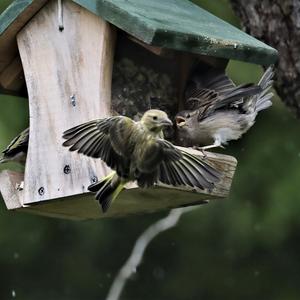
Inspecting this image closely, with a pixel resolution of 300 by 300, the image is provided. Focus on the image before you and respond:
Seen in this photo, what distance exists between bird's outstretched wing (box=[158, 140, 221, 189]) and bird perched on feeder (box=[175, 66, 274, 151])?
0.35 metres

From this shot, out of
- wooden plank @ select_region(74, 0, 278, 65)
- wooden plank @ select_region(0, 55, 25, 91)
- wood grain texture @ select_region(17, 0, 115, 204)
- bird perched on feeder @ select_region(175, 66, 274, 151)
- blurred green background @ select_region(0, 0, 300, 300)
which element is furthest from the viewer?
blurred green background @ select_region(0, 0, 300, 300)

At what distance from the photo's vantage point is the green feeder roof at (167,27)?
600cm

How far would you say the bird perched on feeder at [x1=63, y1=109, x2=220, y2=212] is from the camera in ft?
19.8

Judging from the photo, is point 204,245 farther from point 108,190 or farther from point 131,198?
point 108,190

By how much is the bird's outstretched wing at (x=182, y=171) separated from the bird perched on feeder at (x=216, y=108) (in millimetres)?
350

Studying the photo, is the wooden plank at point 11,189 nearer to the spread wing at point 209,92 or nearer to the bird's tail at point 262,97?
the spread wing at point 209,92

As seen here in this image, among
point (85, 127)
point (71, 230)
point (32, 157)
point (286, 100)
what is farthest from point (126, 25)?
point (71, 230)

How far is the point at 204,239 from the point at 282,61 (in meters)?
4.18

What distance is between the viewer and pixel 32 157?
21.6 feet

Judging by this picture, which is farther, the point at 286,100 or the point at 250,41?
the point at 286,100

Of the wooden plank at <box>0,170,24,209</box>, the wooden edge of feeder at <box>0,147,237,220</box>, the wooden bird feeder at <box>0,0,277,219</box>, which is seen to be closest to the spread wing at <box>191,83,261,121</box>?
the wooden bird feeder at <box>0,0,277,219</box>

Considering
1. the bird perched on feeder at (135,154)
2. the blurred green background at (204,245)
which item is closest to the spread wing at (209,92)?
the bird perched on feeder at (135,154)

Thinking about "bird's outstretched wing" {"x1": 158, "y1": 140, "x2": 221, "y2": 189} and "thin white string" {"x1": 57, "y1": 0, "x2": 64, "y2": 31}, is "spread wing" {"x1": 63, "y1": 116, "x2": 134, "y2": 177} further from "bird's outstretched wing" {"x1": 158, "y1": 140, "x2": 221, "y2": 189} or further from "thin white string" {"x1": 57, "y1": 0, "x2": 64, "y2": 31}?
"thin white string" {"x1": 57, "y1": 0, "x2": 64, "y2": 31}

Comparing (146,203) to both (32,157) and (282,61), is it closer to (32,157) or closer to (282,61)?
(32,157)
